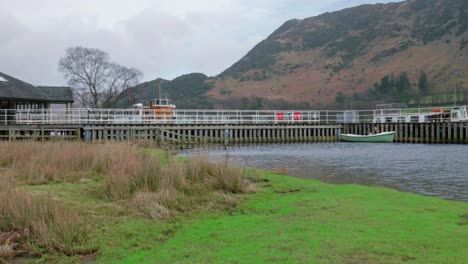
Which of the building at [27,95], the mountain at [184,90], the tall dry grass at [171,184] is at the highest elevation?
the mountain at [184,90]

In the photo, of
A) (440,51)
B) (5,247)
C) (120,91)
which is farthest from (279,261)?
(440,51)

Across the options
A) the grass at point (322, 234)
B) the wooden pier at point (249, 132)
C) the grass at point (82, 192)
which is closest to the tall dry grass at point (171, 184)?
the grass at point (82, 192)

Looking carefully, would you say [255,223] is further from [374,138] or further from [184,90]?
[184,90]

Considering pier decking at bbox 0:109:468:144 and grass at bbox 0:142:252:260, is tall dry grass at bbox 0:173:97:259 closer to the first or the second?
grass at bbox 0:142:252:260

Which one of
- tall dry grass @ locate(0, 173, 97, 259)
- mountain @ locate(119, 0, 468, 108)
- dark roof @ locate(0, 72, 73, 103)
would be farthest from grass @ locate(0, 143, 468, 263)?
mountain @ locate(119, 0, 468, 108)

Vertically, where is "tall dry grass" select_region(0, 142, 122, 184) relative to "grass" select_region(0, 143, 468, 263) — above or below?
above

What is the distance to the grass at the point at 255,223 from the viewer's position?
5.16 metres

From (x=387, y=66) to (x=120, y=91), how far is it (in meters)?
86.3

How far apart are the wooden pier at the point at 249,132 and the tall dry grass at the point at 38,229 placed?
2842cm

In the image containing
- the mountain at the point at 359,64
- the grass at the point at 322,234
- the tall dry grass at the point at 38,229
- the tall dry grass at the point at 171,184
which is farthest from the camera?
the mountain at the point at 359,64

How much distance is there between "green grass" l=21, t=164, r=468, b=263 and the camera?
509 cm

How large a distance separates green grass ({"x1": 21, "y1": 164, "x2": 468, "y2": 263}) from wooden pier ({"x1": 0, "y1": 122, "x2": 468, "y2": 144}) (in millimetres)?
27555

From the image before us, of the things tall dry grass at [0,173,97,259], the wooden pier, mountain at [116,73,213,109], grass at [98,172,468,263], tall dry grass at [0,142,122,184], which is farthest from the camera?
mountain at [116,73,213,109]

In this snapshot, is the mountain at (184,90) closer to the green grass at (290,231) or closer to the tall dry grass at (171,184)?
the tall dry grass at (171,184)
